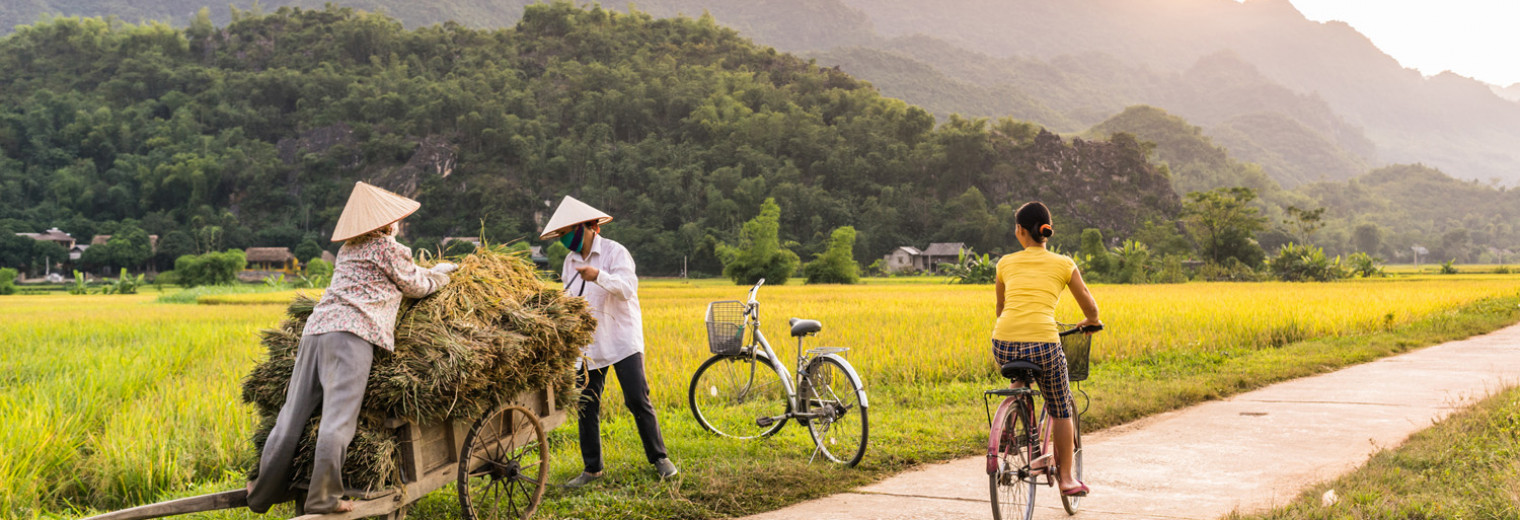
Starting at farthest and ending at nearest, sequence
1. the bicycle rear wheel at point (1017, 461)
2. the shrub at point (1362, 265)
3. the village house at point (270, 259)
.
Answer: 1. the village house at point (270, 259)
2. the shrub at point (1362, 265)
3. the bicycle rear wheel at point (1017, 461)

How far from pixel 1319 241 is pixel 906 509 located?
A: 469 ft

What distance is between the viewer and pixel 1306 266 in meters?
41.6

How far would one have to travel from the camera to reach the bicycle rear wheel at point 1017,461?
4.04m

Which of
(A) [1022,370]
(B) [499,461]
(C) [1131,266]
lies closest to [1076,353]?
(A) [1022,370]

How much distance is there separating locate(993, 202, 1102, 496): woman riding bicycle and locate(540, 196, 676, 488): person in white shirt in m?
1.92

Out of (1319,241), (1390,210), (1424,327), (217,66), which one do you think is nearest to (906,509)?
(1424,327)

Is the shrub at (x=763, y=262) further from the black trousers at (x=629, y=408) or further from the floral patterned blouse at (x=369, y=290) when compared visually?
the floral patterned blouse at (x=369, y=290)

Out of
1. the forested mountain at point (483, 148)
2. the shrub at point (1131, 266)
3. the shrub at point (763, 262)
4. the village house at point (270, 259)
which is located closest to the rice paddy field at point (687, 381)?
the shrub at point (1131, 266)

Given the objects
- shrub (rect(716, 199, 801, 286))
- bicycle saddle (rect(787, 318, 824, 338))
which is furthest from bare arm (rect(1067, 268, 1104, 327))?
shrub (rect(716, 199, 801, 286))

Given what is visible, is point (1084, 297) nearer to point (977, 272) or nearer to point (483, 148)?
point (977, 272)

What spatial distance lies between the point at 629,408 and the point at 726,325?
1.17 m

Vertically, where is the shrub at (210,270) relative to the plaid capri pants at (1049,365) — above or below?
above

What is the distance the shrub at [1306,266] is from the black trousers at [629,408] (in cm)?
4348

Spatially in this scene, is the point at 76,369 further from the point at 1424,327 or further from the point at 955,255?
the point at 955,255
